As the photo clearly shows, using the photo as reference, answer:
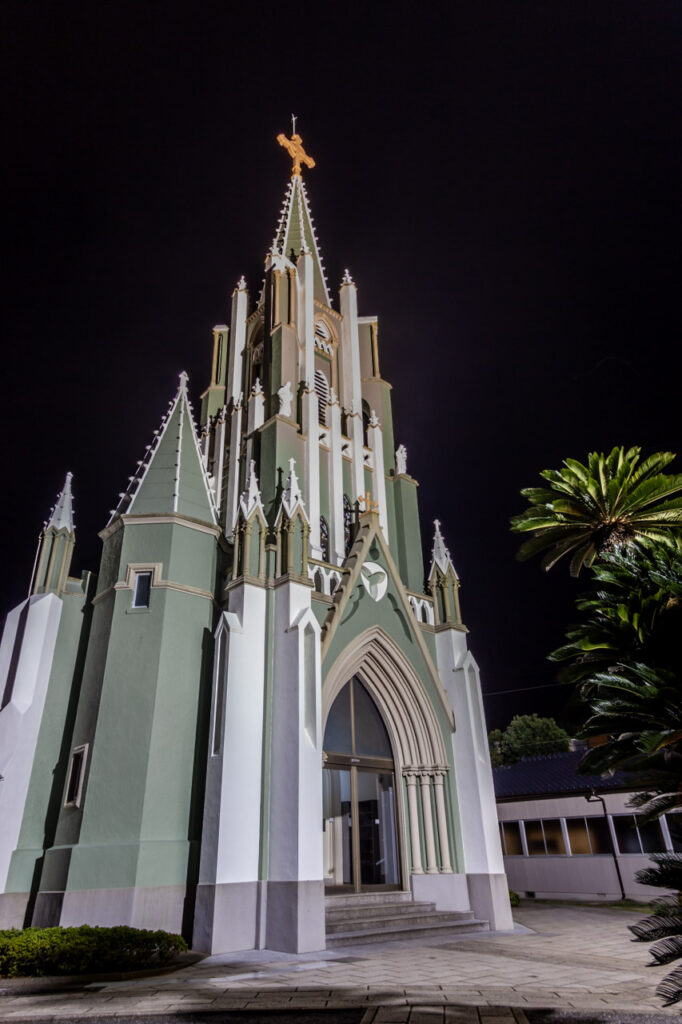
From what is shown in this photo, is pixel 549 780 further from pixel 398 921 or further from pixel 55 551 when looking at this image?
pixel 55 551

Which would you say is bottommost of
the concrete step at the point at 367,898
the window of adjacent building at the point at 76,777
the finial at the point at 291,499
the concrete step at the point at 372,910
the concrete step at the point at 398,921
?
the concrete step at the point at 398,921

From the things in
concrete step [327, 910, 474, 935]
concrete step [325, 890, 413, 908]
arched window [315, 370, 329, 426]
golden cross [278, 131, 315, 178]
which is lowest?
concrete step [327, 910, 474, 935]

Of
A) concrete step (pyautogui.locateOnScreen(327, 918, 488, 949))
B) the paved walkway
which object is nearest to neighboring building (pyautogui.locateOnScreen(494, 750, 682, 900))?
concrete step (pyautogui.locateOnScreen(327, 918, 488, 949))

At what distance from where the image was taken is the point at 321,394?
28.9 meters

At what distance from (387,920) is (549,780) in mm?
15845

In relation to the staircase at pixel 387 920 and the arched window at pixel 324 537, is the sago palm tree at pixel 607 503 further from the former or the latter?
the staircase at pixel 387 920

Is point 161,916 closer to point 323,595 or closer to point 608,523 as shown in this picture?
point 323,595

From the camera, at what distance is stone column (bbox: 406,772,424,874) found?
18484 millimetres

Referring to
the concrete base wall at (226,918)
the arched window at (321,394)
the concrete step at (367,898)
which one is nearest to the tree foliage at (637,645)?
the concrete step at (367,898)

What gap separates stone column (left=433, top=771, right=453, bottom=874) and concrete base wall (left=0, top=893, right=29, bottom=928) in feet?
36.0

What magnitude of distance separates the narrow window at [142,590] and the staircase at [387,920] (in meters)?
9.13

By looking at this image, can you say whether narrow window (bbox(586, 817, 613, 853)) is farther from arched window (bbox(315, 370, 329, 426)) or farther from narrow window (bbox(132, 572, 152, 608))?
narrow window (bbox(132, 572, 152, 608))

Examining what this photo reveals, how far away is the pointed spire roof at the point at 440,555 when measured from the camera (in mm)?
23438

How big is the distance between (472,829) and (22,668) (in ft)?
45.2
